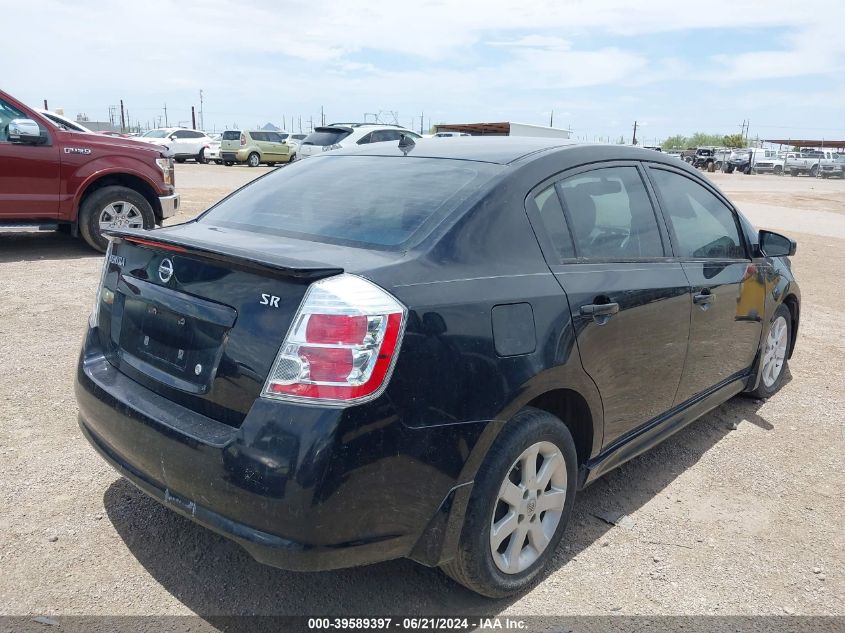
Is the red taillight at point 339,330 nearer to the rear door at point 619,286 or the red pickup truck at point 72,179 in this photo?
the rear door at point 619,286

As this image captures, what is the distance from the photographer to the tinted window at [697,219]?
3520 millimetres

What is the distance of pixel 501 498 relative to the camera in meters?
2.49

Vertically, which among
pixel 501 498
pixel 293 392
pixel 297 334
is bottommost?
pixel 501 498

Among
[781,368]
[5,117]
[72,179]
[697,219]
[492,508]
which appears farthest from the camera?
[72,179]

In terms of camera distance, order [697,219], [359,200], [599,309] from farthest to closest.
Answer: [697,219] → [359,200] → [599,309]

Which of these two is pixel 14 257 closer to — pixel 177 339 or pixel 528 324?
pixel 177 339

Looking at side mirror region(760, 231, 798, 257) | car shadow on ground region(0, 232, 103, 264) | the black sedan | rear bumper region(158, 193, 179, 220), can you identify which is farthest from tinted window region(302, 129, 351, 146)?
the black sedan

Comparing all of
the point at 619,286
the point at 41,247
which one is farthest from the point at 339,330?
the point at 41,247

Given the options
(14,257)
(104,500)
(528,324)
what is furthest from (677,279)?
(14,257)

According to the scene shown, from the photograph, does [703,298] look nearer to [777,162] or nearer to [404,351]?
[404,351]

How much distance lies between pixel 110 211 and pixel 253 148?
23.7 metres

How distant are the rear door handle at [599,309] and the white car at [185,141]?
1290 inches

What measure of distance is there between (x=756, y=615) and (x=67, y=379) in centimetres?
399

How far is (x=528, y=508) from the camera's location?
261 cm
